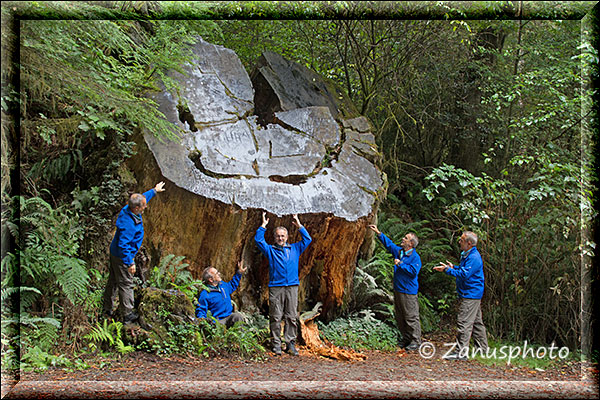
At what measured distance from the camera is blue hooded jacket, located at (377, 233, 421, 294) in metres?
5.66

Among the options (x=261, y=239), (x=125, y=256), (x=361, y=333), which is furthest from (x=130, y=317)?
(x=361, y=333)

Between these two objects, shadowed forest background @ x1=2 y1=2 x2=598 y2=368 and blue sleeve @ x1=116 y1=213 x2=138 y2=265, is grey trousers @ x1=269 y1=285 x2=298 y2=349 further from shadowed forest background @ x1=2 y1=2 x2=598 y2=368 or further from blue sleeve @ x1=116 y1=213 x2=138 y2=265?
blue sleeve @ x1=116 y1=213 x2=138 y2=265

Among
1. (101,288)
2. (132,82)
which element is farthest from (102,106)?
Result: (101,288)

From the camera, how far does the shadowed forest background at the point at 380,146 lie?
4555 mm

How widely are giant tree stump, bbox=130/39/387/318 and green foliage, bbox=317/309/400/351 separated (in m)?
0.26

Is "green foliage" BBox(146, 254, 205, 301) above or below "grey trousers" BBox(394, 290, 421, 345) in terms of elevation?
above

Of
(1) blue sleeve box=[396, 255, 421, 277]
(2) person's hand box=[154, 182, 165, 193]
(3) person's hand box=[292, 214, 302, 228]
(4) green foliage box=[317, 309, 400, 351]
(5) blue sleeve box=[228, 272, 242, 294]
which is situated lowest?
(4) green foliage box=[317, 309, 400, 351]

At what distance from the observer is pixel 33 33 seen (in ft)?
14.6

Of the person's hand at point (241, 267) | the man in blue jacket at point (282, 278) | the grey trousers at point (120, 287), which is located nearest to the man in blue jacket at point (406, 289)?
the man in blue jacket at point (282, 278)

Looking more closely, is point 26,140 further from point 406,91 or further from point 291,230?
point 406,91

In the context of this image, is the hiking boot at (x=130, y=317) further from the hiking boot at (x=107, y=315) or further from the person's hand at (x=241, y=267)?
the person's hand at (x=241, y=267)

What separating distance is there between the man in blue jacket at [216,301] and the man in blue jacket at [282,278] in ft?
1.34

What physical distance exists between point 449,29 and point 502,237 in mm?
3731

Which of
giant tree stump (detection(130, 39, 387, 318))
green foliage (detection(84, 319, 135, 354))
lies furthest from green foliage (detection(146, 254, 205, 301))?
green foliage (detection(84, 319, 135, 354))
